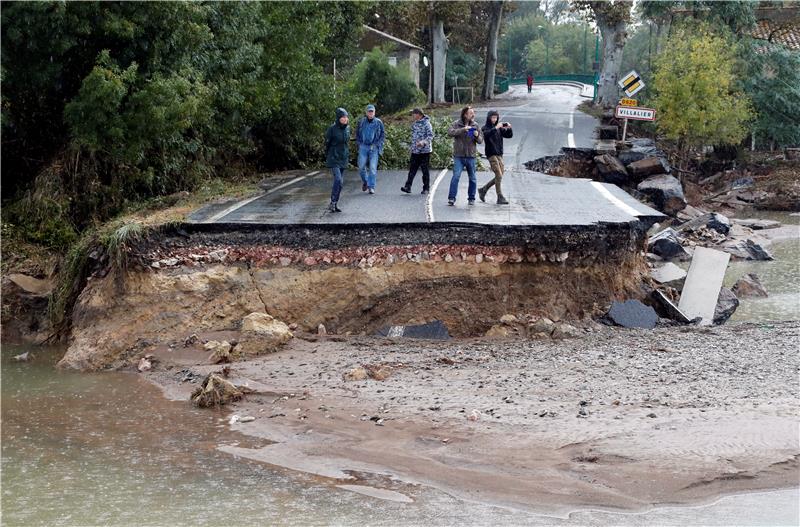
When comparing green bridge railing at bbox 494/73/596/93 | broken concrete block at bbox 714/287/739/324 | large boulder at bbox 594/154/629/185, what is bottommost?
broken concrete block at bbox 714/287/739/324

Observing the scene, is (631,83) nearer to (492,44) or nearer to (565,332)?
(565,332)

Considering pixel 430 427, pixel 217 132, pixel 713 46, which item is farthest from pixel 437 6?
pixel 430 427

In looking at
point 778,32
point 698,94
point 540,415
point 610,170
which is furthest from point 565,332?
point 778,32

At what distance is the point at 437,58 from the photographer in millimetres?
45094

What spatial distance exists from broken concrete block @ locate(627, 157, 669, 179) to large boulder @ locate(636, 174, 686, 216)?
37 cm

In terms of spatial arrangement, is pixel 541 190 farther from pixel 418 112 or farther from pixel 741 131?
pixel 741 131

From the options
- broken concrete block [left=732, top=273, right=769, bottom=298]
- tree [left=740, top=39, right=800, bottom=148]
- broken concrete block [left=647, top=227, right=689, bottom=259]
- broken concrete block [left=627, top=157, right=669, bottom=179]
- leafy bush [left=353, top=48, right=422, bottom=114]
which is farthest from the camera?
leafy bush [left=353, top=48, right=422, bottom=114]

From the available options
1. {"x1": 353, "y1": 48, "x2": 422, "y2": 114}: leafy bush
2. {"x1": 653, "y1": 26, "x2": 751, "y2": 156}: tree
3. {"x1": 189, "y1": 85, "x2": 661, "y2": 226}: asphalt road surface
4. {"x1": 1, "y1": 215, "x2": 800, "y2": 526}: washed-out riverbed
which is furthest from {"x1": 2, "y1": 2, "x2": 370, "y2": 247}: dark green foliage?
{"x1": 353, "y1": 48, "x2": 422, "y2": 114}: leafy bush

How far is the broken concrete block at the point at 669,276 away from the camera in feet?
55.4

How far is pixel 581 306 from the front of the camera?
47.2 feet

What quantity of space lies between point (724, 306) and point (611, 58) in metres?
25.8

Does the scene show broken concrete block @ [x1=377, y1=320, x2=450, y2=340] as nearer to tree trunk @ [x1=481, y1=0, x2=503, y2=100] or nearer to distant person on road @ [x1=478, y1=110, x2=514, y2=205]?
distant person on road @ [x1=478, y1=110, x2=514, y2=205]

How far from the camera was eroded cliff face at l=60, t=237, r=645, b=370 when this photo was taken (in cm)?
1302

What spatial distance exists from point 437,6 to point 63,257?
3062 cm
